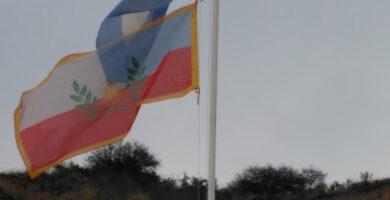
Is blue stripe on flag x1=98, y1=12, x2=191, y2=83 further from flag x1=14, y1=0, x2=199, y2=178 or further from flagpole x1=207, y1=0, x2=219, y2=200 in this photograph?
flagpole x1=207, y1=0, x2=219, y2=200

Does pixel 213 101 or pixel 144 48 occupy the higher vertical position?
pixel 144 48

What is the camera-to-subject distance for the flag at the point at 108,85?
390 inches

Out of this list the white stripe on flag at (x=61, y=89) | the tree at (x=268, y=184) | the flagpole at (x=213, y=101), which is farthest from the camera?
the tree at (x=268, y=184)

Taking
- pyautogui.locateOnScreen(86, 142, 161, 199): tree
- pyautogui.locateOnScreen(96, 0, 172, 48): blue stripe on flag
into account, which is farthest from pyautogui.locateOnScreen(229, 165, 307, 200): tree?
pyautogui.locateOnScreen(96, 0, 172, 48): blue stripe on flag

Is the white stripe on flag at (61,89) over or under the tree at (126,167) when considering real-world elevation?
Result: under

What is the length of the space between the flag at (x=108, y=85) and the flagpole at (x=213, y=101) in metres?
0.52

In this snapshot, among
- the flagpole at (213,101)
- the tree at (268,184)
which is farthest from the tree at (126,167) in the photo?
the flagpole at (213,101)

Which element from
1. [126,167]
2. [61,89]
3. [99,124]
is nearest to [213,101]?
[99,124]

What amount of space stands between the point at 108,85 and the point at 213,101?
82.7 inches

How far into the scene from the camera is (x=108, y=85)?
1034cm

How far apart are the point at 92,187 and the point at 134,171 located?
5866 mm

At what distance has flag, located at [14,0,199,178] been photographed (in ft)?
32.5

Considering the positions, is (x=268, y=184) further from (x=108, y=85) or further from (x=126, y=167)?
(x=108, y=85)

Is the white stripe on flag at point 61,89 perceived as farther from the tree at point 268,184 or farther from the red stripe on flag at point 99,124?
the tree at point 268,184
